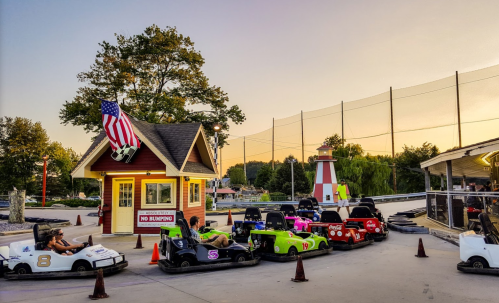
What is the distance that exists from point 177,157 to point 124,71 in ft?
60.7

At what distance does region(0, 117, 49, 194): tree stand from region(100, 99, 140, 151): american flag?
49.1 m

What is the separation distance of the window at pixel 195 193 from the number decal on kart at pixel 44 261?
9.58 m

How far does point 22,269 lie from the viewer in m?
9.04

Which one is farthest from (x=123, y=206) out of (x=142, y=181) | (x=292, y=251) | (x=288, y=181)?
(x=288, y=181)

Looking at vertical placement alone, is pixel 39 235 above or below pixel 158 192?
below

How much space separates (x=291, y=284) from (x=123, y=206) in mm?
11625

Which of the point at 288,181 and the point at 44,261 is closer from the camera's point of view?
the point at 44,261

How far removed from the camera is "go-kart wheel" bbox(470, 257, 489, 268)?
892 centimetres

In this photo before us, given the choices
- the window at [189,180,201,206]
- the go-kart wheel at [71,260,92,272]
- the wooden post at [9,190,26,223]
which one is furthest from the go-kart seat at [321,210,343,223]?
the wooden post at [9,190,26,223]

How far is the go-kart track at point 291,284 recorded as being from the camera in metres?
7.14

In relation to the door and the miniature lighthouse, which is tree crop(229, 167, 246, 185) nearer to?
the miniature lighthouse

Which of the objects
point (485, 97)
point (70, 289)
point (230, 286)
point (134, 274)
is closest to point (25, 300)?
point (70, 289)

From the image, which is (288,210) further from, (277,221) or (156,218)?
(156,218)

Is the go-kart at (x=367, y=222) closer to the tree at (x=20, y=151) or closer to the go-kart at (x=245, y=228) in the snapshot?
the go-kart at (x=245, y=228)
